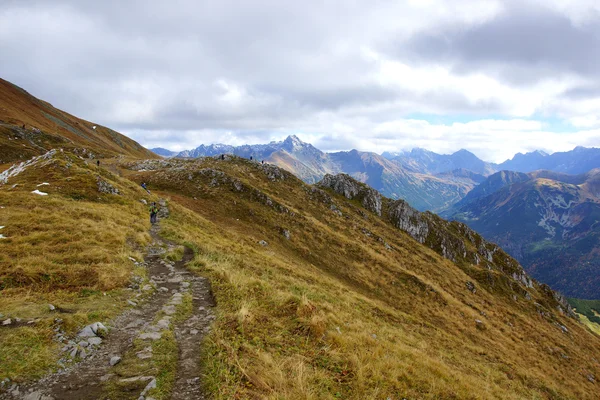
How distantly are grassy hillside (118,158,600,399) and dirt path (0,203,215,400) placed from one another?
65cm

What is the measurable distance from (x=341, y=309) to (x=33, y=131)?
107077mm

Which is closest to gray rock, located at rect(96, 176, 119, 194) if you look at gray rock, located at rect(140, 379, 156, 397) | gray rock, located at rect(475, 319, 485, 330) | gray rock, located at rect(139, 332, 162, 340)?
gray rock, located at rect(139, 332, 162, 340)

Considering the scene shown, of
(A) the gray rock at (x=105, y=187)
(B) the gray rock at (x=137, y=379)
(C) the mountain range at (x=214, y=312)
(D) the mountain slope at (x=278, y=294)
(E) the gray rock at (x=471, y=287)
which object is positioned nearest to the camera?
(B) the gray rock at (x=137, y=379)

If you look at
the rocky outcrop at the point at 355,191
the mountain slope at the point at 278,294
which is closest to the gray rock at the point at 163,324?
the mountain slope at the point at 278,294

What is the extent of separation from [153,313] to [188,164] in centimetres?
5509

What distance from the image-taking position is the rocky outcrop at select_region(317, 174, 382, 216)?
8133 cm

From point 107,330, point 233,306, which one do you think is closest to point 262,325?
point 233,306

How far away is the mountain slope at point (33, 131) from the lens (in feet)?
224

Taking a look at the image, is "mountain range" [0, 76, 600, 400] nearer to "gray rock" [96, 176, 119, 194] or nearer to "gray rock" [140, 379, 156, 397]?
"gray rock" [140, 379, 156, 397]

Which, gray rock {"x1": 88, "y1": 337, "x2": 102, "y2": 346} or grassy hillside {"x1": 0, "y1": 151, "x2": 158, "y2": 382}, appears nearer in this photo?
grassy hillside {"x1": 0, "y1": 151, "x2": 158, "y2": 382}

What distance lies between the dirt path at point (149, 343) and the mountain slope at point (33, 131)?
71886mm

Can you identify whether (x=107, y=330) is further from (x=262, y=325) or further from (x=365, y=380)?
(x=365, y=380)

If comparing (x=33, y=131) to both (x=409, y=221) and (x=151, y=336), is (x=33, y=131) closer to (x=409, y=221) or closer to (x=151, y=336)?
(x=151, y=336)

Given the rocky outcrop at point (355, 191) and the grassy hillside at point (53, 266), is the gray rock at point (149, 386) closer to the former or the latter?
the grassy hillside at point (53, 266)
